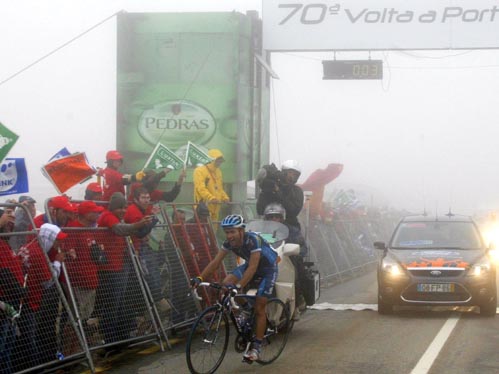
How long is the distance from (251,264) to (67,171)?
3.77 metres

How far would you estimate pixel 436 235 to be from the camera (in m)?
16.5

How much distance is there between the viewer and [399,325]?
13922 millimetres

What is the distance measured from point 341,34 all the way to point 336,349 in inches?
484

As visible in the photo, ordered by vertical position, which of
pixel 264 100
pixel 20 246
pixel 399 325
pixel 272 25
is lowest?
pixel 399 325

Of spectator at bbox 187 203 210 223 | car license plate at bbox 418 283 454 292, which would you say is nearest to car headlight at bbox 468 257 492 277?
car license plate at bbox 418 283 454 292

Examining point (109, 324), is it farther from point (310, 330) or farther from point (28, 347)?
point (310, 330)

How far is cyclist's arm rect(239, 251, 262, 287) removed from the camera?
10133 mm

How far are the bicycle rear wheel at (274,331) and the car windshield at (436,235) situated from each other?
5617 millimetres

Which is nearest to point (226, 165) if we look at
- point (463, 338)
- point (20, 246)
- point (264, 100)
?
point (264, 100)

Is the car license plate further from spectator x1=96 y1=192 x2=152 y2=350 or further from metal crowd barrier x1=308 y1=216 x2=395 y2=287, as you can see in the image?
spectator x1=96 y1=192 x2=152 y2=350

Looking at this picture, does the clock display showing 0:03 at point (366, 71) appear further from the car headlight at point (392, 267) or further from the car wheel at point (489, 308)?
the car wheel at point (489, 308)

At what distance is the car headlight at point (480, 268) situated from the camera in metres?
15.1

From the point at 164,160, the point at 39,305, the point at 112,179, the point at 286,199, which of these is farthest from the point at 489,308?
the point at 39,305

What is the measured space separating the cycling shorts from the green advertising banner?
1143 centimetres
